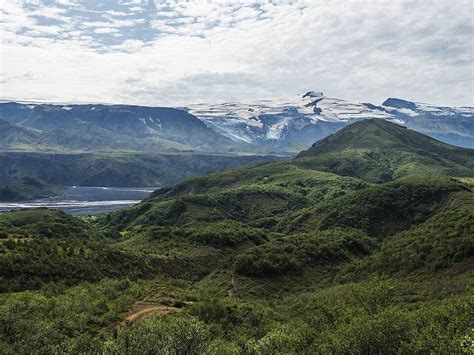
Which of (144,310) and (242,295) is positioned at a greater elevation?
(144,310)

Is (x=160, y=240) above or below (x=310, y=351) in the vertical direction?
below

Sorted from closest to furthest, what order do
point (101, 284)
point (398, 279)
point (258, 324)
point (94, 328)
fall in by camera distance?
1. point (94, 328)
2. point (258, 324)
3. point (101, 284)
4. point (398, 279)

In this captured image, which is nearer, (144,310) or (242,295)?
(144,310)

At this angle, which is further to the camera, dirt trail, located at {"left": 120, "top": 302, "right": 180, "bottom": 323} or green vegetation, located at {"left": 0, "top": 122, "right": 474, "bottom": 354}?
dirt trail, located at {"left": 120, "top": 302, "right": 180, "bottom": 323}

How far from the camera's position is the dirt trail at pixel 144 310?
8100cm

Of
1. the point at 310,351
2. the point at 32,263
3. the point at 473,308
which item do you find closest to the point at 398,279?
the point at 473,308

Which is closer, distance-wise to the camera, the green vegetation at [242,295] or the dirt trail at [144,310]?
the green vegetation at [242,295]

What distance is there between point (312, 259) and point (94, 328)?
9889 centimetres

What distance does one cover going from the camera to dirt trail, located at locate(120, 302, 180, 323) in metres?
81.0

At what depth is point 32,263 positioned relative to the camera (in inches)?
4136

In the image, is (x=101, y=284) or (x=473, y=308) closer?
(x=473, y=308)

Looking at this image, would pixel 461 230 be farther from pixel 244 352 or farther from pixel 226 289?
pixel 244 352

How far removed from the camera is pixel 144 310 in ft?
281

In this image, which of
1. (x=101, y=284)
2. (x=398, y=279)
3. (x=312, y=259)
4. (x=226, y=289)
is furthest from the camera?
(x=312, y=259)
